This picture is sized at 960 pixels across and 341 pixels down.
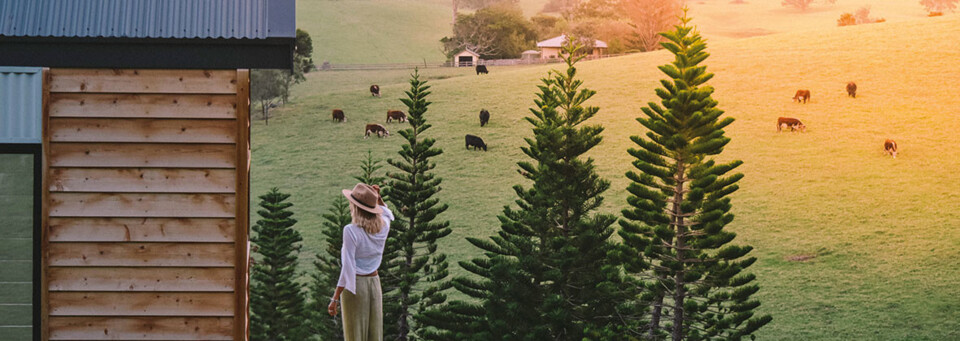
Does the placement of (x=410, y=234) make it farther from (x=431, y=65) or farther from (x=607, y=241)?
(x=431, y=65)

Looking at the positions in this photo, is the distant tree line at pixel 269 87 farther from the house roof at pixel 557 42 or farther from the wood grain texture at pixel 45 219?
the wood grain texture at pixel 45 219

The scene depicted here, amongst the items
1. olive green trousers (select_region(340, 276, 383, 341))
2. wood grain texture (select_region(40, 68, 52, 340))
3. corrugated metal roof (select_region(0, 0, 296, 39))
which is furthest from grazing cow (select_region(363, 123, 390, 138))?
olive green trousers (select_region(340, 276, 383, 341))

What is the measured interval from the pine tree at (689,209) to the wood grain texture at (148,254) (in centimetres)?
1089

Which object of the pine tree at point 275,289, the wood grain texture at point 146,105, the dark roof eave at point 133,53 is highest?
the dark roof eave at point 133,53

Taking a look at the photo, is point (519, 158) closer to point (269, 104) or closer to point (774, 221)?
point (774, 221)

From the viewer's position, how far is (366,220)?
591 cm

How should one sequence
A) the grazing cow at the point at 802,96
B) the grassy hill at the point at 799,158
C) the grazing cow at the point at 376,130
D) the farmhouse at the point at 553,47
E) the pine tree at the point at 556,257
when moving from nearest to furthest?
the pine tree at the point at 556,257 → the grassy hill at the point at 799,158 → the grazing cow at the point at 802,96 → the grazing cow at the point at 376,130 → the farmhouse at the point at 553,47

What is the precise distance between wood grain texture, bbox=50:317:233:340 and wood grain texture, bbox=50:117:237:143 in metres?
1.21

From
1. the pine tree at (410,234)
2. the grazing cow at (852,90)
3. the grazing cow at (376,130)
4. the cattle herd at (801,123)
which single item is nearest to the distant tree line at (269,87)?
the grazing cow at (376,130)

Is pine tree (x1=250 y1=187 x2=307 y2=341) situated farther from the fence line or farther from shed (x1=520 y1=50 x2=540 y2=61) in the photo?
shed (x1=520 y1=50 x2=540 y2=61)

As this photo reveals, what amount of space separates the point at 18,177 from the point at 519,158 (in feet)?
104

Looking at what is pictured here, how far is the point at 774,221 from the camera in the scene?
31062 mm

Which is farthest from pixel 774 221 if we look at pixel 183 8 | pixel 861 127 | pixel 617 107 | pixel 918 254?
pixel 183 8

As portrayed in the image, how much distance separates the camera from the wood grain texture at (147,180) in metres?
6.14
